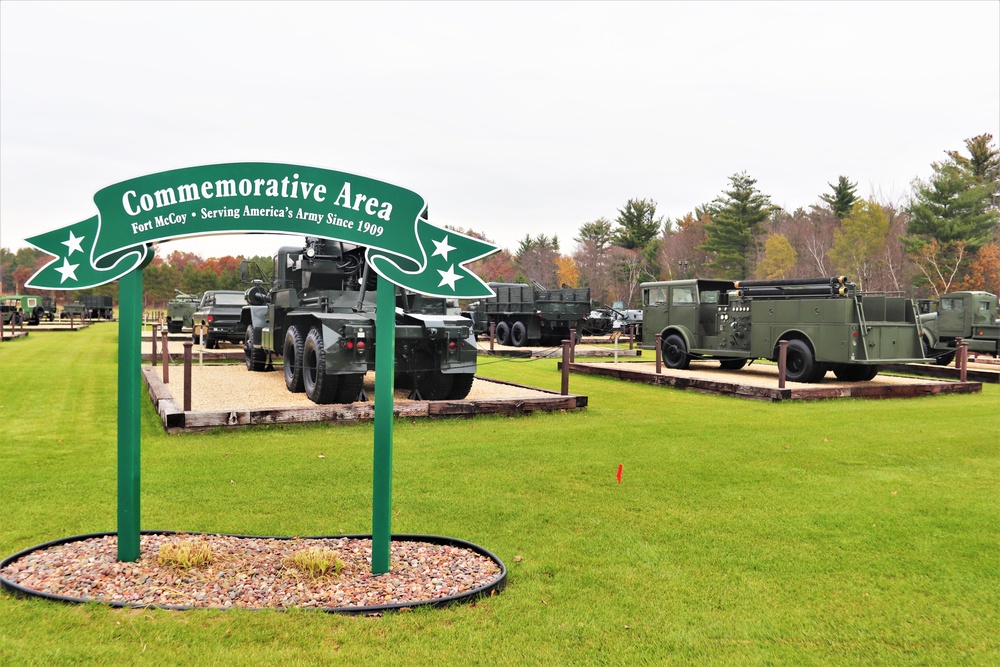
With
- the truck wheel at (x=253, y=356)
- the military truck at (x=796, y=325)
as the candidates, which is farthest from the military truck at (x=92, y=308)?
the military truck at (x=796, y=325)

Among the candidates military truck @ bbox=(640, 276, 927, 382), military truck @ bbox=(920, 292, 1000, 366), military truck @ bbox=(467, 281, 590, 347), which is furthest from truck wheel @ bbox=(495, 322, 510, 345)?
military truck @ bbox=(920, 292, 1000, 366)

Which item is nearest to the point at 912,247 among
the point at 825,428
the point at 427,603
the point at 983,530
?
the point at 825,428

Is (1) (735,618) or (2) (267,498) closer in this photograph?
(1) (735,618)

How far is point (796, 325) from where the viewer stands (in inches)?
576

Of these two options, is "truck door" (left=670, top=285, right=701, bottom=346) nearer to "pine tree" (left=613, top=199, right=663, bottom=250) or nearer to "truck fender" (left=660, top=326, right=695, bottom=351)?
"truck fender" (left=660, top=326, right=695, bottom=351)

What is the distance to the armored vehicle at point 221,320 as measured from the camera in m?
22.1

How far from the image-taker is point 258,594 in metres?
3.91

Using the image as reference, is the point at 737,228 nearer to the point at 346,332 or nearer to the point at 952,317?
the point at 952,317

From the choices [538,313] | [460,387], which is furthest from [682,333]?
[538,313]

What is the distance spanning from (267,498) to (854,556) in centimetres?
384

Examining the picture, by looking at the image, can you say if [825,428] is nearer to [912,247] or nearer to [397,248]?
[397,248]

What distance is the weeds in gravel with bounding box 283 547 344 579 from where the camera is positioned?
4105mm

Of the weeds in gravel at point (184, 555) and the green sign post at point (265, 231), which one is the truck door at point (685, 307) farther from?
the weeds in gravel at point (184, 555)

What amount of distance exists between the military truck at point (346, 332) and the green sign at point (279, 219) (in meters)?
5.33
